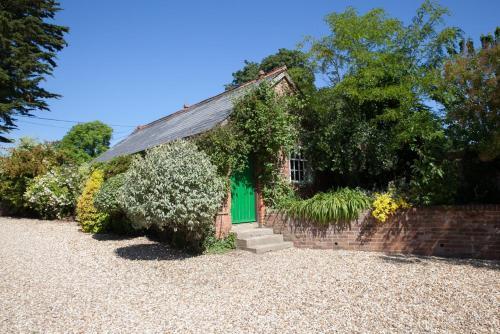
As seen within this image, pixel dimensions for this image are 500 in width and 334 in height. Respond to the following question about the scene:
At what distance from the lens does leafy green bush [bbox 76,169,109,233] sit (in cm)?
1187

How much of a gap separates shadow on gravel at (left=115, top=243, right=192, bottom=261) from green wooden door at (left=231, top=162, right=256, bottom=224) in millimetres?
2194

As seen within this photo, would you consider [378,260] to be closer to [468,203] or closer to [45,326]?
[468,203]

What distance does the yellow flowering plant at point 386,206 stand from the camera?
8758 mm

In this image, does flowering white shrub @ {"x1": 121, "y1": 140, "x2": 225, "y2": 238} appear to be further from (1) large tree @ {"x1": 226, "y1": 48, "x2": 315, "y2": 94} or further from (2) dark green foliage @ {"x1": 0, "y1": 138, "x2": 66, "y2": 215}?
(2) dark green foliage @ {"x1": 0, "y1": 138, "x2": 66, "y2": 215}

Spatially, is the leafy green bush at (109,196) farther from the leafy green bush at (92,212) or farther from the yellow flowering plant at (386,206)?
the yellow flowering plant at (386,206)

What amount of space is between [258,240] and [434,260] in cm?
421

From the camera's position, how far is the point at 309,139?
11.9m

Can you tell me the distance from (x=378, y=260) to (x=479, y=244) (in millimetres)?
2280

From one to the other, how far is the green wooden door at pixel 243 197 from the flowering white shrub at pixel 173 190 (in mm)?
1946

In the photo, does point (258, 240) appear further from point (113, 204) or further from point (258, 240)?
point (113, 204)

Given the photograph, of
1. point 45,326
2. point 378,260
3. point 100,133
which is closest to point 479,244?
point 378,260

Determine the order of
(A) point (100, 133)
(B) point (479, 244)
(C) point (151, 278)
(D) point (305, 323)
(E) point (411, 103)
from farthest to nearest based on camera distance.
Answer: (A) point (100, 133)
(E) point (411, 103)
(B) point (479, 244)
(C) point (151, 278)
(D) point (305, 323)

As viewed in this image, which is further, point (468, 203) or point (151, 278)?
point (468, 203)

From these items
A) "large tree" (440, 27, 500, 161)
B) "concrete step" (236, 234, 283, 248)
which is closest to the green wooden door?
"concrete step" (236, 234, 283, 248)
